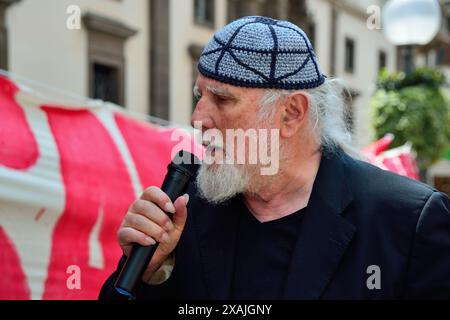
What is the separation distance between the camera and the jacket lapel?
169cm

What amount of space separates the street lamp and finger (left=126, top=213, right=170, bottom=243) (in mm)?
5849

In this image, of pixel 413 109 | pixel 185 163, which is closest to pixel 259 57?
pixel 185 163

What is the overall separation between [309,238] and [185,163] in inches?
15.7

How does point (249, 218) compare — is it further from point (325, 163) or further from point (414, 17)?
point (414, 17)

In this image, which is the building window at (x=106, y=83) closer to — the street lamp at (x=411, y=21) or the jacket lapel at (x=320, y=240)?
the street lamp at (x=411, y=21)

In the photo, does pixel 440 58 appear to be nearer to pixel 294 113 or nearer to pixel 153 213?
pixel 294 113

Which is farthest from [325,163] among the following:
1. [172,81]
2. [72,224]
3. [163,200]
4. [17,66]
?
[172,81]

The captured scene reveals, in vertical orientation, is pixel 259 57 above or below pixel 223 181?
above

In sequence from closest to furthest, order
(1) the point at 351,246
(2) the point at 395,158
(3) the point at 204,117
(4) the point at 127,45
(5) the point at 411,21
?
(1) the point at 351,246, (3) the point at 204,117, (2) the point at 395,158, (5) the point at 411,21, (4) the point at 127,45

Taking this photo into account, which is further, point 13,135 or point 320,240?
point 13,135

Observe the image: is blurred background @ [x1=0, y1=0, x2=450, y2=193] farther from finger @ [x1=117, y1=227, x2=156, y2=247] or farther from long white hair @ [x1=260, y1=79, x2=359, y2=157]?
finger @ [x1=117, y1=227, x2=156, y2=247]

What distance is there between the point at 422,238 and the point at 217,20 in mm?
13113

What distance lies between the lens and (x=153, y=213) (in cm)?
163

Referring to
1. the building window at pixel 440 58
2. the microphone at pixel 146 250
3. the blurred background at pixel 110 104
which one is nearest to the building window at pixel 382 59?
the blurred background at pixel 110 104
